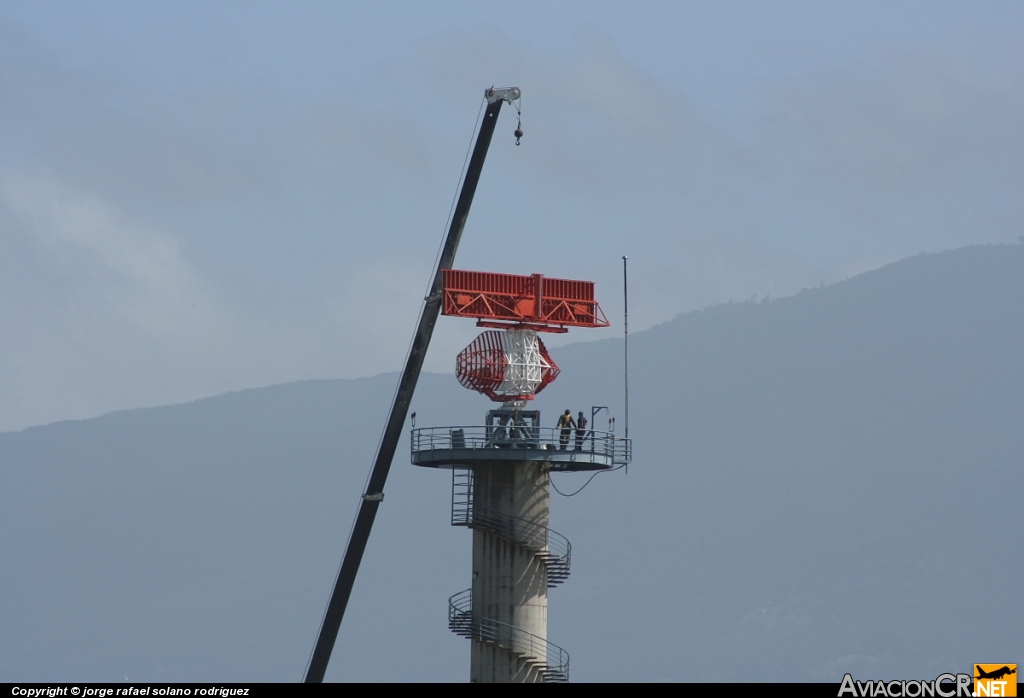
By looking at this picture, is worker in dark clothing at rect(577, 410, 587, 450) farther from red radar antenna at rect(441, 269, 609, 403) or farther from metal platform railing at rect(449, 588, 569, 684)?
metal platform railing at rect(449, 588, 569, 684)

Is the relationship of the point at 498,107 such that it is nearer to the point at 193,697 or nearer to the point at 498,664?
the point at 498,664

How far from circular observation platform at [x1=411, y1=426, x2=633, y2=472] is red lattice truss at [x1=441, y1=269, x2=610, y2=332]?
15.5ft

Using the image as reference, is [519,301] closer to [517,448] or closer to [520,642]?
[517,448]

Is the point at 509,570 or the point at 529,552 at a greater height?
the point at 529,552

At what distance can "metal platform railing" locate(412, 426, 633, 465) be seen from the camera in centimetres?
7306

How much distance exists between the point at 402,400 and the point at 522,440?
616 cm

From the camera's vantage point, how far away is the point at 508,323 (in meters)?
74.8

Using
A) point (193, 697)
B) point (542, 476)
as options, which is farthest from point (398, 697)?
point (542, 476)

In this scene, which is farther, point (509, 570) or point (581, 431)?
point (581, 431)

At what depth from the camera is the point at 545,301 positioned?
2960 inches
